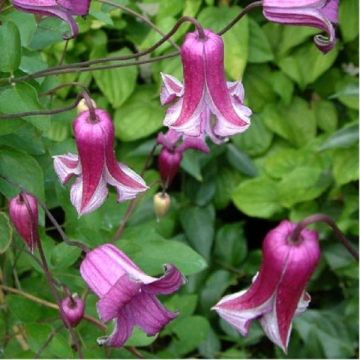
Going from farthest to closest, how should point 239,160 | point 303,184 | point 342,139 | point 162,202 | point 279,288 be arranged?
point 239,160 < point 303,184 < point 342,139 < point 162,202 < point 279,288

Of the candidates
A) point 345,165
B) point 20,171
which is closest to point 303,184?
point 345,165

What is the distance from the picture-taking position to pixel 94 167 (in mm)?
920

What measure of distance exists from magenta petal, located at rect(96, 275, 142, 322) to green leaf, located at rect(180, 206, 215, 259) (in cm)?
109

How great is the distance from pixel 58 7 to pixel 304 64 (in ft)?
4.08

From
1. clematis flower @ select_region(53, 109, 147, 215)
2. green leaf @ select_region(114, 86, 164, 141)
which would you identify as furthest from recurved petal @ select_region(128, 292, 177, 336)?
green leaf @ select_region(114, 86, 164, 141)

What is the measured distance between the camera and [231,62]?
1.95 metres

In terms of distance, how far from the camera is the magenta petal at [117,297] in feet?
→ 2.79

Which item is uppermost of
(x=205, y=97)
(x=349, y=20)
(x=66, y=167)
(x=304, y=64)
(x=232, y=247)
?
(x=205, y=97)

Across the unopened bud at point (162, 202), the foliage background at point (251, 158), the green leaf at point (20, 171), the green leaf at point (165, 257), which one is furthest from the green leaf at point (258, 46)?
the green leaf at point (20, 171)

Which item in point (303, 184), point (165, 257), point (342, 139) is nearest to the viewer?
point (165, 257)

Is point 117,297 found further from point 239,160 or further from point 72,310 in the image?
point 239,160

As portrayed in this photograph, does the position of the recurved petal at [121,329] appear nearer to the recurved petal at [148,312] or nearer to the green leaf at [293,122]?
the recurved petal at [148,312]

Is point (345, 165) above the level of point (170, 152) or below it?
below

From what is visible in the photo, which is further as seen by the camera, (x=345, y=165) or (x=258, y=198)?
(x=258, y=198)
